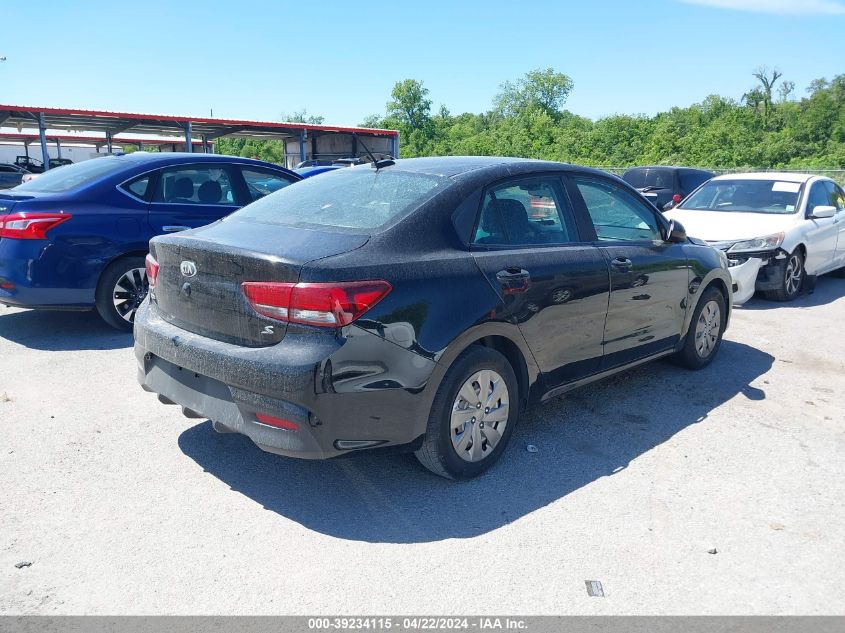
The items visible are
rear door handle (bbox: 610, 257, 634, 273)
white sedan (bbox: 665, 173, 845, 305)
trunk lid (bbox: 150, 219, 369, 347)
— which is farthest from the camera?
white sedan (bbox: 665, 173, 845, 305)

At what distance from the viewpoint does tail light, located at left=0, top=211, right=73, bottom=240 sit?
602 cm

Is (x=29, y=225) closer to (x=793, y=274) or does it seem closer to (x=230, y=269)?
(x=230, y=269)

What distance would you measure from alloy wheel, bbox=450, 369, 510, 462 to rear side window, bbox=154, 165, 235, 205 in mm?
4415

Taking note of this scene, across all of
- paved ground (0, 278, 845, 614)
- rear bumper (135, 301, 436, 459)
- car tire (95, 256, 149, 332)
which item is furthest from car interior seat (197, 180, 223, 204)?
rear bumper (135, 301, 436, 459)

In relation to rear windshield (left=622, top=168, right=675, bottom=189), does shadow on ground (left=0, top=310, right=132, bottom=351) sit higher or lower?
lower

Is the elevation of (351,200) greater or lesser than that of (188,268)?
greater

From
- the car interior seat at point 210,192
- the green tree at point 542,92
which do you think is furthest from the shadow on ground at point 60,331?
the green tree at point 542,92

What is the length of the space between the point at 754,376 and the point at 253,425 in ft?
14.4

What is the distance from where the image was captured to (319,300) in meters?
3.13

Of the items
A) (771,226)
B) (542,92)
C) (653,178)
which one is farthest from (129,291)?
(542,92)

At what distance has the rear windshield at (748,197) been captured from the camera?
31.0 feet

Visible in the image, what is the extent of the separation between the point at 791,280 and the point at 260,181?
670 centimetres

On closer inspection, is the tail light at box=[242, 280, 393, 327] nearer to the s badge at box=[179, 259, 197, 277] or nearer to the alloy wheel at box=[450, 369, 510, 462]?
the s badge at box=[179, 259, 197, 277]

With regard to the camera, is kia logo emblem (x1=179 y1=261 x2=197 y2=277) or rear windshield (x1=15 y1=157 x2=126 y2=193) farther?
rear windshield (x1=15 y1=157 x2=126 y2=193)
